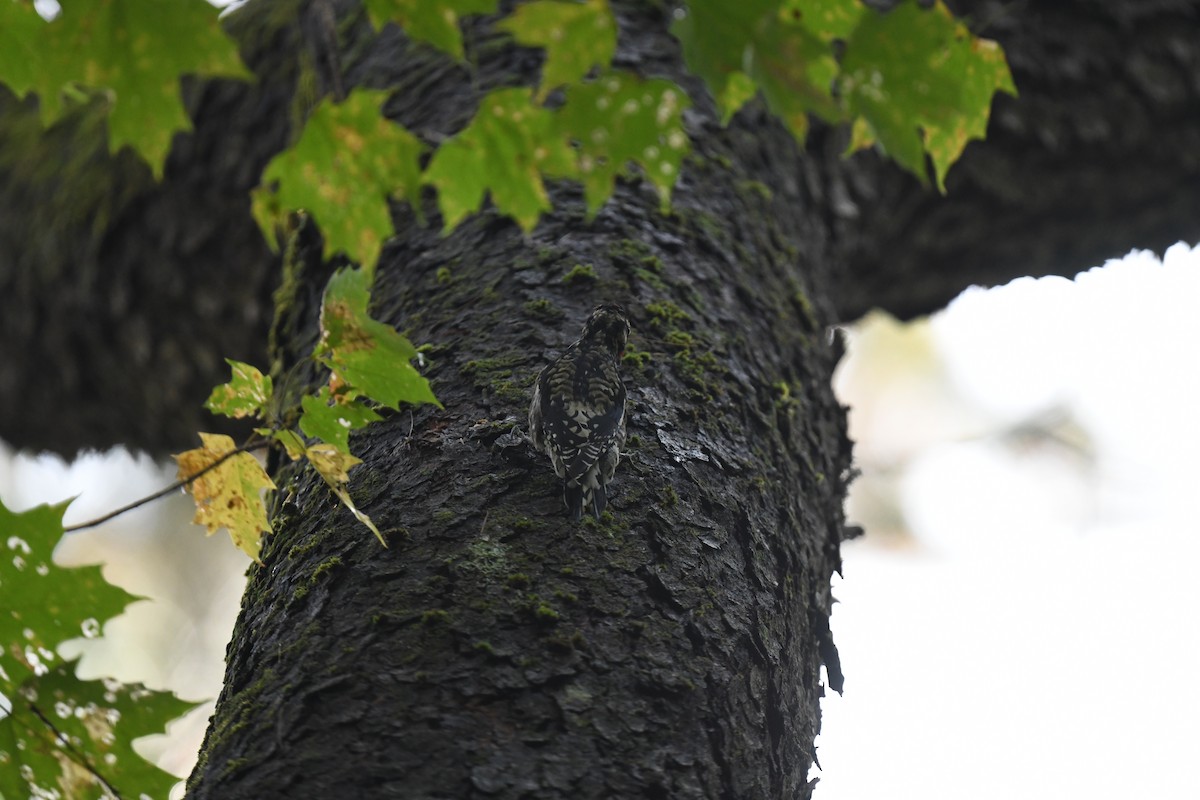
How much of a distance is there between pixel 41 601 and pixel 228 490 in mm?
377

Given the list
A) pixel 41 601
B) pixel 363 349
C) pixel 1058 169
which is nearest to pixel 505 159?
pixel 363 349

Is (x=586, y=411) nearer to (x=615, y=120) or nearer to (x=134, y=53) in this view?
(x=615, y=120)

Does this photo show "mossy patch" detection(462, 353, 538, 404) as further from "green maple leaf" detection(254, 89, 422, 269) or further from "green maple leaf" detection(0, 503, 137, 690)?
"green maple leaf" detection(0, 503, 137, 690)

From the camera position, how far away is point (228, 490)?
2.05 meters

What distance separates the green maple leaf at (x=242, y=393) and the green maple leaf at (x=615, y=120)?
0.71m

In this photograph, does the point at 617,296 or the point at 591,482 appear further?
the point at 617,296

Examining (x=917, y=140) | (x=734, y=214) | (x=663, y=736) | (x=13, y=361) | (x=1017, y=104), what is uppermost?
(x=1017, y=104)

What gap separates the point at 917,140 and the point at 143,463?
4.71 metres

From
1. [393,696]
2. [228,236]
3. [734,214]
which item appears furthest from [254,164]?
[393,696]

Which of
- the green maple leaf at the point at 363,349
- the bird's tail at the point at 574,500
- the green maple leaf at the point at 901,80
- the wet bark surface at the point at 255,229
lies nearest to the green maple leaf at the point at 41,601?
the green maple leaf at the point at 363,349

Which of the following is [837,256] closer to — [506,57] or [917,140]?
[506,57]

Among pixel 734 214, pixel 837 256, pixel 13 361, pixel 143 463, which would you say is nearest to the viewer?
pixel 734 214

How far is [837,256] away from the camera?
3.79 meters

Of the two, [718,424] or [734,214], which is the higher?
[734,214]
